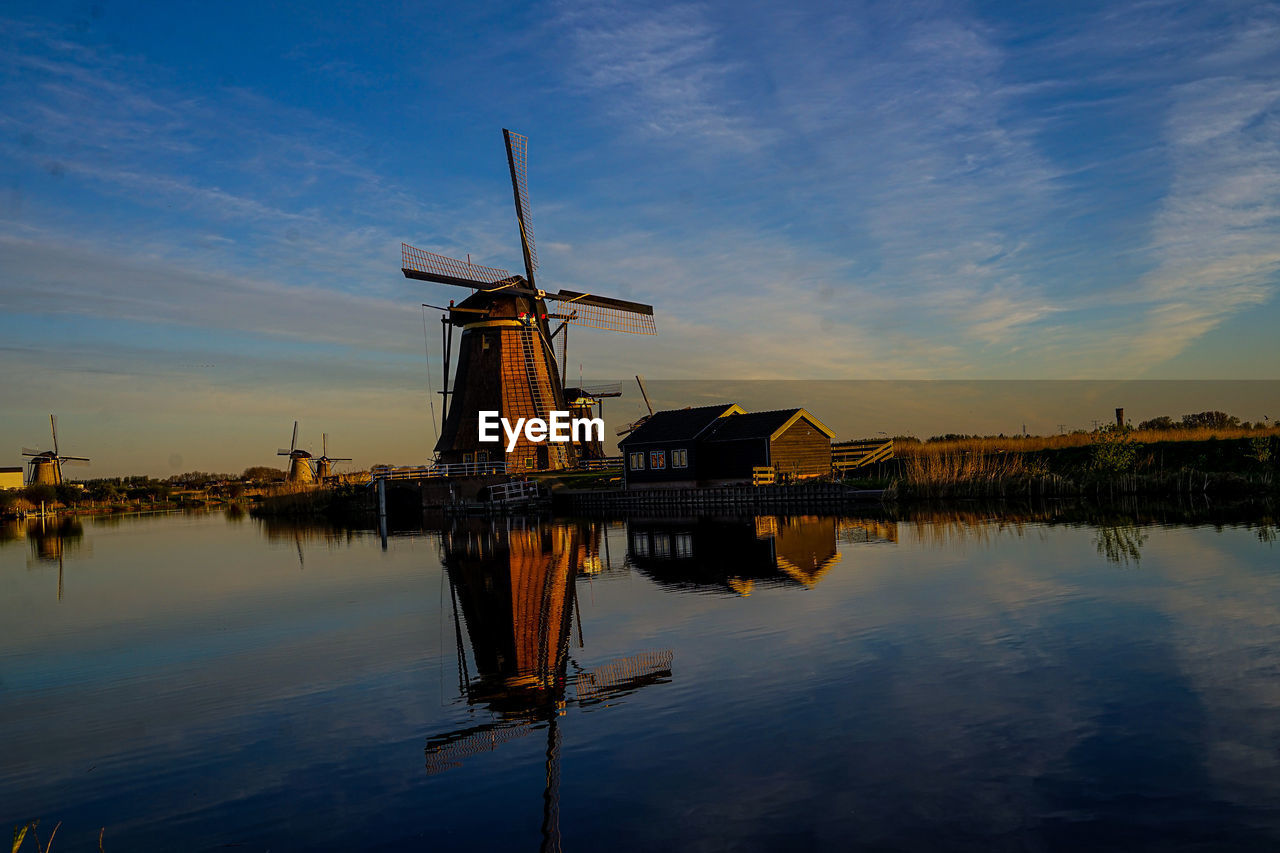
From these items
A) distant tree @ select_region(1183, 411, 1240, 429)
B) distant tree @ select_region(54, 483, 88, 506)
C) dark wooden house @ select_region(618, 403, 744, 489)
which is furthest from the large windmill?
distant tree @ select_region(54, 483, 88, 506)

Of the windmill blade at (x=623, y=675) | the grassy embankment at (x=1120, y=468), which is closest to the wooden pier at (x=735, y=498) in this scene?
the grassy embankment at (x=1120, y=468)

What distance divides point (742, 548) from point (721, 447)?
2101cm

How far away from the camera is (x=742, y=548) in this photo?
22781 mm

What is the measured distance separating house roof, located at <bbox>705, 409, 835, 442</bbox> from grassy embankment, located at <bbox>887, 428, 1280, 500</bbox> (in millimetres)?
5371

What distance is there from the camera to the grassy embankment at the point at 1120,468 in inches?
1336

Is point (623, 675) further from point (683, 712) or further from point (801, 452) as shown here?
point (801, 452)

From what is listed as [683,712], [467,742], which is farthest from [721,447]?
[467,742]

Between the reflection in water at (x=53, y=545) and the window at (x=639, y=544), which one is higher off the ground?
the reflection in water at (x=53, y=545)

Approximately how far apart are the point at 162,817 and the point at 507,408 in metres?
40.6

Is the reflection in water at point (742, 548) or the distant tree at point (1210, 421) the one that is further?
the distant tree at point (1210, 421)

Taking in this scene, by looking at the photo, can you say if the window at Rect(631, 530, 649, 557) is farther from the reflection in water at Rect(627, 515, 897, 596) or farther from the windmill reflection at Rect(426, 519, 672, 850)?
the windmill reflection at Rect(426, 519, 672, 850)

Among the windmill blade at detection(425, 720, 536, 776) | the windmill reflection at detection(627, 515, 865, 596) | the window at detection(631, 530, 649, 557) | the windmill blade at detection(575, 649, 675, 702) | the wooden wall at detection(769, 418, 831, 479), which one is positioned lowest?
the window at detection(631, 530, 649, 557)

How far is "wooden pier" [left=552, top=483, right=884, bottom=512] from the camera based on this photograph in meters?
37.9

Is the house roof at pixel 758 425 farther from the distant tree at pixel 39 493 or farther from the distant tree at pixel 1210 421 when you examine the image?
the distant tree at pixel 39 493
